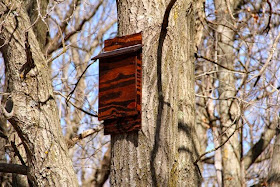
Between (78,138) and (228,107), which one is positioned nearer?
(78,138)

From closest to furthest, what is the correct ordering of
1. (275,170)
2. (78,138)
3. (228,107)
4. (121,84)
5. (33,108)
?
(121,84) → (33,108) → (78,138) → (275,170) → (228,107)

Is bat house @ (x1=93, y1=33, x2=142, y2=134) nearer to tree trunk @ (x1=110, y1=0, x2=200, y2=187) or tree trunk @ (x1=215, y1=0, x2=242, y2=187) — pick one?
tree trunk @ (x1=110, y1=0, x2=200, y2=187)

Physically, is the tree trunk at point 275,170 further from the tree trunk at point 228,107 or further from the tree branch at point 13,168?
the tree branch at point 13,168

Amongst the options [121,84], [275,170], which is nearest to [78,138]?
[121,84]

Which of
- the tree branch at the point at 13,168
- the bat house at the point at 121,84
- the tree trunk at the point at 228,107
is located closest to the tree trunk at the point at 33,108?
the tree branch at the point at 13,168

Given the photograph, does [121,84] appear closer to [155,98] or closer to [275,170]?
[155,98]

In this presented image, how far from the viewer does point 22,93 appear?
2.97m

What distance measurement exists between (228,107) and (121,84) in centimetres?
302

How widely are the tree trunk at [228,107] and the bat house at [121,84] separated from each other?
2298 mm

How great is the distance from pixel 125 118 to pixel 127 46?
1.34ft

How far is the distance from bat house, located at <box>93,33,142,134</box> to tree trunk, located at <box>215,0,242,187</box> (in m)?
2.30

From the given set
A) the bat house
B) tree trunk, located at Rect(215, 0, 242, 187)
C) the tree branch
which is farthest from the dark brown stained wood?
tree trunk, located at Rect(215, 0, 242, 187)

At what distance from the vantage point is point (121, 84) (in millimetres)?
2645

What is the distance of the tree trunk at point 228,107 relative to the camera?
16.6 feet
